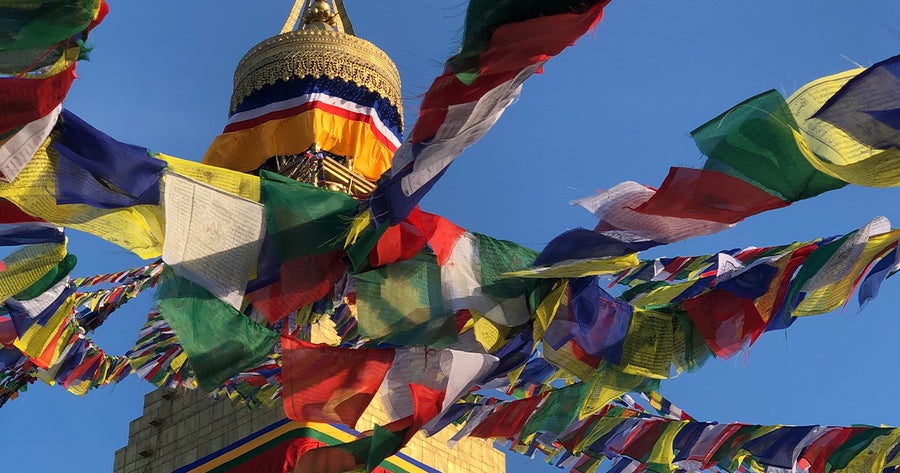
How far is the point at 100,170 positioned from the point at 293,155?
4.87m

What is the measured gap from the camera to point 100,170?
383 centimetres

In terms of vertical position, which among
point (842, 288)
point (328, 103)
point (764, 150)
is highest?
point (328, 103)

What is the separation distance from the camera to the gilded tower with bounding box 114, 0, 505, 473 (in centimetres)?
761

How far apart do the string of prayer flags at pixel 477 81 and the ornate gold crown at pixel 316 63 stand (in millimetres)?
5553

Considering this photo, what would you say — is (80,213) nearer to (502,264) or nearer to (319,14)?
(502,264)

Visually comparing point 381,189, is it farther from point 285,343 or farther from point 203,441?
point 203,441

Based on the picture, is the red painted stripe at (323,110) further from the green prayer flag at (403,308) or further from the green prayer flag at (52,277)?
the green prayer flag at (403,308)

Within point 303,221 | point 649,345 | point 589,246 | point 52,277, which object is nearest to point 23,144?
point 303,221

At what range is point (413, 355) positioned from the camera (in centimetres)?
432

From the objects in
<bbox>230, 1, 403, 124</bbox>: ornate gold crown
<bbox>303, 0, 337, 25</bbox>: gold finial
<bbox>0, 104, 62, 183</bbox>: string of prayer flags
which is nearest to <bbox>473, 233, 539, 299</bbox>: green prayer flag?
<bbox>0, 104, 62, 183</bbox>: string of prayer flags

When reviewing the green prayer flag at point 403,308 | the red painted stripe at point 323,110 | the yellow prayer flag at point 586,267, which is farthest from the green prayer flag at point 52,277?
the red painted stripe at point 323,110

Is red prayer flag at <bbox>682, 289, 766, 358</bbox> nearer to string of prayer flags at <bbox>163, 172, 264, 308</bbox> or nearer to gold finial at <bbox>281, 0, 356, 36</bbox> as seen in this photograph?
string of prayer flags at <bbox>163, 172, 264, 308</bbox>

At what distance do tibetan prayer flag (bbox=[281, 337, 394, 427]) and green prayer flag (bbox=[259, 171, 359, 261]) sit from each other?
0.39m

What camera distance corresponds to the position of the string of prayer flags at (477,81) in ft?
9.95
